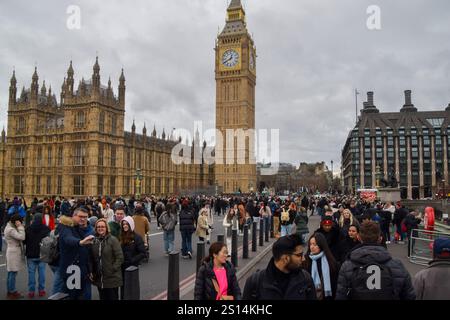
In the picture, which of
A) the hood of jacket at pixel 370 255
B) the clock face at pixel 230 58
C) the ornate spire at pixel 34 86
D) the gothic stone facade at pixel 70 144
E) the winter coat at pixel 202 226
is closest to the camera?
the hood of jacket at pixel 370 255

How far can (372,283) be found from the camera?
384 centimetres

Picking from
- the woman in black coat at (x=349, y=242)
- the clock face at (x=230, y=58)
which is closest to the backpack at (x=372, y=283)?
the woman in black coat at (x=349, y=242)

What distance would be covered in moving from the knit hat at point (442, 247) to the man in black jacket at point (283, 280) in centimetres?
139

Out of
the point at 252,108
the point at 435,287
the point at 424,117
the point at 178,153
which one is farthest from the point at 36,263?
the point at 424,117

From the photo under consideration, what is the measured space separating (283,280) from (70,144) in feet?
161

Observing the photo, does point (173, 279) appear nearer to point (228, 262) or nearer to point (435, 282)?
point (228, 262)

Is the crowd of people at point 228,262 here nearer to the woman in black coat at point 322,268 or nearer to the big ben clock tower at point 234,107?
the woman in black coat at point 322,268

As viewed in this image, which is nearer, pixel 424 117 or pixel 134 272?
pixel 134 272

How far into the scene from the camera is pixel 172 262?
640 centimetres

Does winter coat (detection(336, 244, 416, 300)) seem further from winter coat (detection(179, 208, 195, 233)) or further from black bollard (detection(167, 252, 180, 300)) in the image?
winter coat (detection(179, 208, 195, 233))

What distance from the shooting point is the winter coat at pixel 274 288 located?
345 cm

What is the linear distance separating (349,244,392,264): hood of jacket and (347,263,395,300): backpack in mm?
50

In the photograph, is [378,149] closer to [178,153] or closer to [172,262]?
[178,153]
